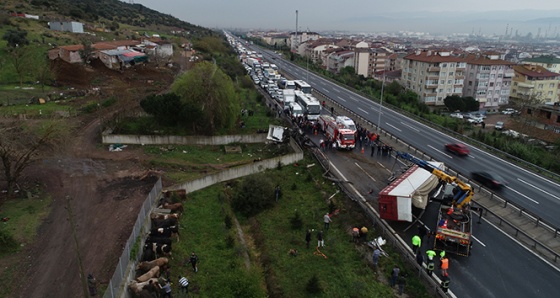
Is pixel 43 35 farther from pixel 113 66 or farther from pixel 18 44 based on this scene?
pixel 113 66

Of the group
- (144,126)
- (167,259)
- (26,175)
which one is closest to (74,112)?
(144,126)

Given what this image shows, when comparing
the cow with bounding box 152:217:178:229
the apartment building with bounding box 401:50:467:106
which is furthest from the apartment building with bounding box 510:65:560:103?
the cow with bounding box 152:217:178:229

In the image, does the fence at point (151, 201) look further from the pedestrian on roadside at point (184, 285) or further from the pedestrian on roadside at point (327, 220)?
the pedestrian on roadside at point (327, 220)

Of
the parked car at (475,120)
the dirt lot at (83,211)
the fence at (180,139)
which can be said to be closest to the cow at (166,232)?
the dirt lot at (83,211)

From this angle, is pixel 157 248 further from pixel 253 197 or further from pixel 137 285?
pixel 253 197

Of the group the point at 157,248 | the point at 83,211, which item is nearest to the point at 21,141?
the point at 83,211

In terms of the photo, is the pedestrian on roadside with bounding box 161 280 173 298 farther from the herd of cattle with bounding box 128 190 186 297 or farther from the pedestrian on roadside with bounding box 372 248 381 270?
the pedestrian on roadside with bounding box 372 248 381 270
